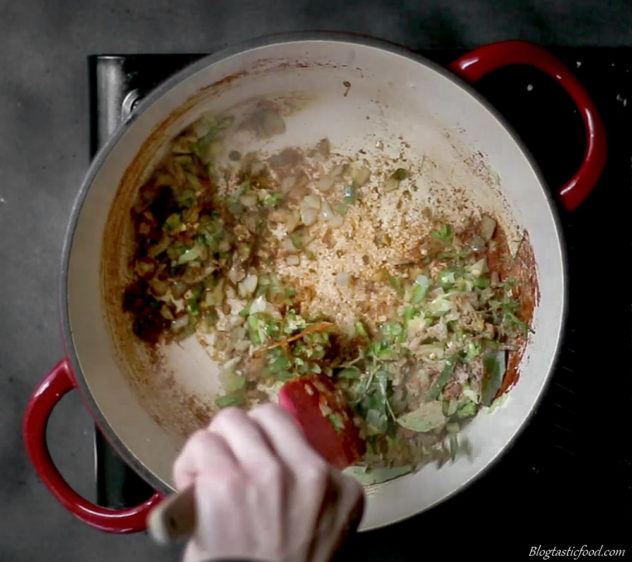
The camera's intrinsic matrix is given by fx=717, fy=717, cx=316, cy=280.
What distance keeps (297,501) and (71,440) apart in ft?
2.04

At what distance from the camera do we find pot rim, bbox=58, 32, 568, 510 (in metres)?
0.70

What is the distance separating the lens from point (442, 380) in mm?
866

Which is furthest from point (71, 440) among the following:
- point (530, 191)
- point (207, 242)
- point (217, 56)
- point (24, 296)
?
point (530, 191)

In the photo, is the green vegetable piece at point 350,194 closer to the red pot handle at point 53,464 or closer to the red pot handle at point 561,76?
the red pot handle at point 561,76

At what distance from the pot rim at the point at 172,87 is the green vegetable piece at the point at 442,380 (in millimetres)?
144

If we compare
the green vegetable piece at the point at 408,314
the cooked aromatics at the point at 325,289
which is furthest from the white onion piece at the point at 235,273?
the green vegetable piece at the point at 408,314

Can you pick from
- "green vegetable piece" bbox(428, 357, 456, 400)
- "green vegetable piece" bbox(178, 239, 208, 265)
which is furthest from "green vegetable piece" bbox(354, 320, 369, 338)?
"green vegetable piece" bbox(178, 239, 208, 265)

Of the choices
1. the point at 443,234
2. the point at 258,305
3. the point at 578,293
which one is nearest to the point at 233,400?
the point at 258,305

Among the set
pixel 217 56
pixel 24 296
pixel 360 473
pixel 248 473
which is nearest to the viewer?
pixel 248 473

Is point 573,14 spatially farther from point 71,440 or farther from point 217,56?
point 71,440

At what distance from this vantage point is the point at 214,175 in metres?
0.91

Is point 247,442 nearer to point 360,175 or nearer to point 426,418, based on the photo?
point 426,418

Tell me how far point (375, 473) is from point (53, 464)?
360 millimetres

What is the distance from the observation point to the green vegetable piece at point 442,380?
865 mm
